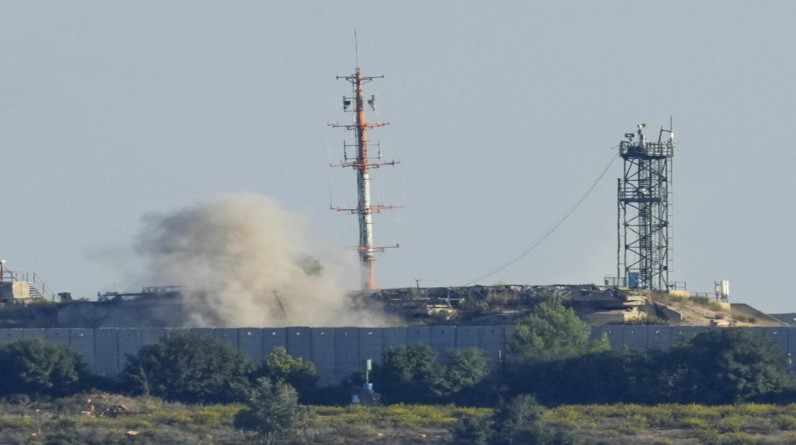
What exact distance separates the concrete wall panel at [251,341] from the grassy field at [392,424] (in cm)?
763

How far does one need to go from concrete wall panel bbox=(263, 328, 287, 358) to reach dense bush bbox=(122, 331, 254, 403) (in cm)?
295

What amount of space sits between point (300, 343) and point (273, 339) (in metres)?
1.25

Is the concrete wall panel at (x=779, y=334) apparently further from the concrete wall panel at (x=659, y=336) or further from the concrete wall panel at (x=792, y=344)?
the concrete wall panel at (x=659, y=336)

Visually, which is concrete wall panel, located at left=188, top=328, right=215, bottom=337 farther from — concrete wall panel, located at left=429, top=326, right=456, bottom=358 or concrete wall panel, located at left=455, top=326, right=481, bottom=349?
concrete wall panel, located at left=455, top=326, right=481, bottom=349

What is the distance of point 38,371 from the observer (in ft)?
264

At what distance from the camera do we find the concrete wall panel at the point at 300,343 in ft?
274

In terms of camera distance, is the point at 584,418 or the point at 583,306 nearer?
the point at 584,418

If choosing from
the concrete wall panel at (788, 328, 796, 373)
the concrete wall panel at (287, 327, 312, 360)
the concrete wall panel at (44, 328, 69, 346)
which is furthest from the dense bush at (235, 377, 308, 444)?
the concrete wall panel at (788, 328, 796, 373)

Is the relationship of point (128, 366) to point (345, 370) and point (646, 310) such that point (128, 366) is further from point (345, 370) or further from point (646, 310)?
point (646, 310)

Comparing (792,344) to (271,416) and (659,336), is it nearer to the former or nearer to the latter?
(659,336)

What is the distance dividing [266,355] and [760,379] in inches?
809

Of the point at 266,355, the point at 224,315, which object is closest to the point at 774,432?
the point at 266,355

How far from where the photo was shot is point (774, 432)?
6844 centimetres

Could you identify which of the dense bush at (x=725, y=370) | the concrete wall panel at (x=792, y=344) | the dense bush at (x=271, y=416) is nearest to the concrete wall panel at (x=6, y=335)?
the dense bush at (x=271, y=416)
